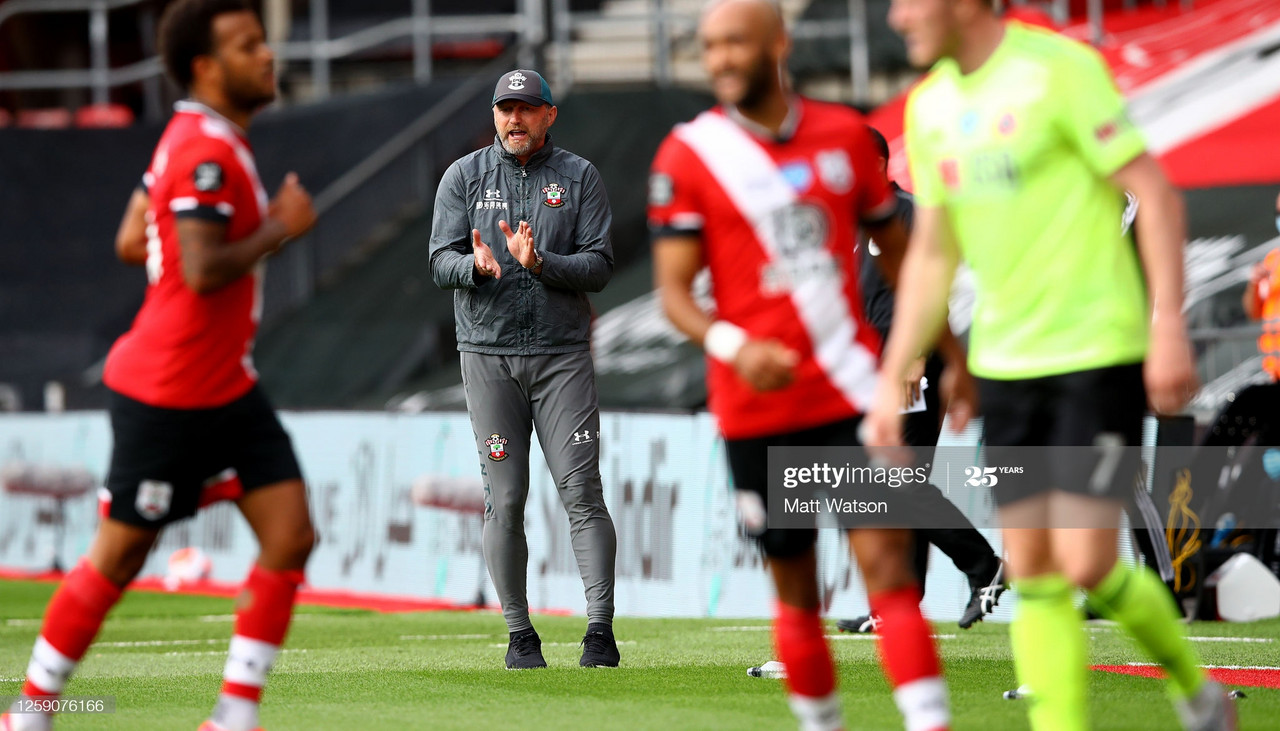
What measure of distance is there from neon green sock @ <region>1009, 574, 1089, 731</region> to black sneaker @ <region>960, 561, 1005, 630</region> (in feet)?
11.0

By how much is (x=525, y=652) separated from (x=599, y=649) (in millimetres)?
287

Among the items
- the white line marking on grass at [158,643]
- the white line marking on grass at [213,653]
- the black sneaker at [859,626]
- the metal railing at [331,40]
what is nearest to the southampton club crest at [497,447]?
the white line marking on grass at [213,653]

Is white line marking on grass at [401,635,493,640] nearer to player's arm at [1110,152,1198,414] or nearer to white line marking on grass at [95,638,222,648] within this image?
white line marking on grass at [95,638,222,648]

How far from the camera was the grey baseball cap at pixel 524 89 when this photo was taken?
7051mm

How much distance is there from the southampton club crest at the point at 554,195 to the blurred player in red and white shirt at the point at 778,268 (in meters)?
2.81

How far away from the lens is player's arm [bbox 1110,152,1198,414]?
404 centimetres

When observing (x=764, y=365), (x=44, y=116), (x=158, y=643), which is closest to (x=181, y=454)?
(x=764, y=365)

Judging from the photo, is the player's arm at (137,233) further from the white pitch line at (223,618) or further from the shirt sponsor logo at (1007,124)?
the white pitch line at (223,618)

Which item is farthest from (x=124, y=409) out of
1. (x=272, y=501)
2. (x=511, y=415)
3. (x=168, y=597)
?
(x=168, y=597)

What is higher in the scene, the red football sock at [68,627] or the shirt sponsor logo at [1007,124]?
the shirt sponsor logo at [1007,124]

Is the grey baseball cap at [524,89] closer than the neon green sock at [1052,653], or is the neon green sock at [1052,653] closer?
the neon green sock at [1052,653]

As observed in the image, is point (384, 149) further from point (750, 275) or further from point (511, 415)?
point (750, 275)

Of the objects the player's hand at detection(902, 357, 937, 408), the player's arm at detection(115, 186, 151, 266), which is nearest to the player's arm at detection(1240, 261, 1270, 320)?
the player's hand at detection(902, 357, 937, 408)

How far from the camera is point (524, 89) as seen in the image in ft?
23.1
